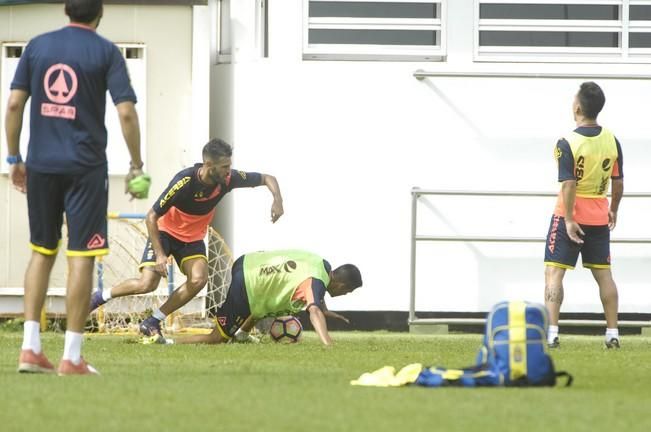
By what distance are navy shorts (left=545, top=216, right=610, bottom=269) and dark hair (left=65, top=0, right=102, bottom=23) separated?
490cm

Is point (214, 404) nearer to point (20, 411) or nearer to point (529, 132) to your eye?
point (20, 411)

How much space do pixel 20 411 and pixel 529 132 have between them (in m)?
9.46

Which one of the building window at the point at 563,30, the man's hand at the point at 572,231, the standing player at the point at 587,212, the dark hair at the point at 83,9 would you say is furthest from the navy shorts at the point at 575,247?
the dark hair at the point at 83,9

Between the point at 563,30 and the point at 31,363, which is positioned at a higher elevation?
the point at 563,30

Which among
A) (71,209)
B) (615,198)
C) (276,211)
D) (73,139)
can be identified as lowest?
(276,211)

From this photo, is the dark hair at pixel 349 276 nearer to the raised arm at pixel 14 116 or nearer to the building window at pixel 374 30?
the building window at pixel 374 30

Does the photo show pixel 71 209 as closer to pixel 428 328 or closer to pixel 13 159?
pixel 13 159

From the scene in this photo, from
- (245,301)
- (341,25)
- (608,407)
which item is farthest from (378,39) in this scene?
(608,407)

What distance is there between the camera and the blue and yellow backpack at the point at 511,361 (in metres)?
7.73

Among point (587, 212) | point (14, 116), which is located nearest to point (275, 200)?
point (587, 212)

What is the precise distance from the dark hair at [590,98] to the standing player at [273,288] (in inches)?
88.0

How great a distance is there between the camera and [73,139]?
8445mm

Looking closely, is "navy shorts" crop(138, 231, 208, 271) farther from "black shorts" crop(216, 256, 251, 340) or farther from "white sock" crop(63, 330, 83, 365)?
"white sock" crop(63, 330, 83, 365)

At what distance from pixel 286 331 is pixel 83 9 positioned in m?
Result: 4.80
